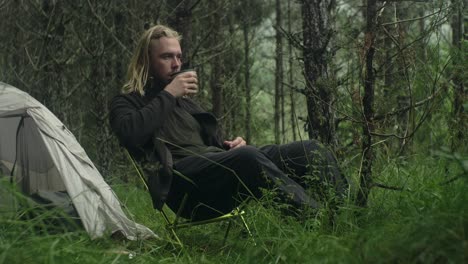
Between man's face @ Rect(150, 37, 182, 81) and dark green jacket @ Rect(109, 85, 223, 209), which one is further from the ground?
man's face @ Rect(150, 37, 182, 81)

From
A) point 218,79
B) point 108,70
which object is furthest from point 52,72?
point 218,79

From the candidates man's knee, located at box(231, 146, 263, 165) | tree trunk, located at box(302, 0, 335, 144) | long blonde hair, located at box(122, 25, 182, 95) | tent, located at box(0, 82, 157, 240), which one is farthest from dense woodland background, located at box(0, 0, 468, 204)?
tent, located at box(0, 82, 157, 240)

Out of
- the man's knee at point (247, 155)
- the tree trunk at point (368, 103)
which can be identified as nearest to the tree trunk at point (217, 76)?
the man's knee at point (247, 155)

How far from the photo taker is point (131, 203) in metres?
6.03

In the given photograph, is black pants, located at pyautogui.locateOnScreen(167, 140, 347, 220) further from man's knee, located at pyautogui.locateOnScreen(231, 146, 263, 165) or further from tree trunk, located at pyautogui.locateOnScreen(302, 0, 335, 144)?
tree trunk, located at pyautogui.locateOnScreen(302, 0, 335, 144)

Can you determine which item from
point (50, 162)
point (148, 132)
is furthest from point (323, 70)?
point (50, 162)

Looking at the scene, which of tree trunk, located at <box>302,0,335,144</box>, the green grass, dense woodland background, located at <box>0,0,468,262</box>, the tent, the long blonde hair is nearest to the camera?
the green grass

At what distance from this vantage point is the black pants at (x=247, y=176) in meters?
3.77

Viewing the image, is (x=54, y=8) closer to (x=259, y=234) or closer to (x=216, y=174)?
(x=216, y=174)

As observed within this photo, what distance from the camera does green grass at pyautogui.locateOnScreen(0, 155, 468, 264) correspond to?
2.54m

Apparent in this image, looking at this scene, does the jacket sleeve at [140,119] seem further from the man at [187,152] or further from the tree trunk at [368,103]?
the tree trunk at [368,103]

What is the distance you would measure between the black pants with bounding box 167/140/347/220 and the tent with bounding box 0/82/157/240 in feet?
1.39

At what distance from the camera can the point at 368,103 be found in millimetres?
3727

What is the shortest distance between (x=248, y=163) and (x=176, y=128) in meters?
0.81
